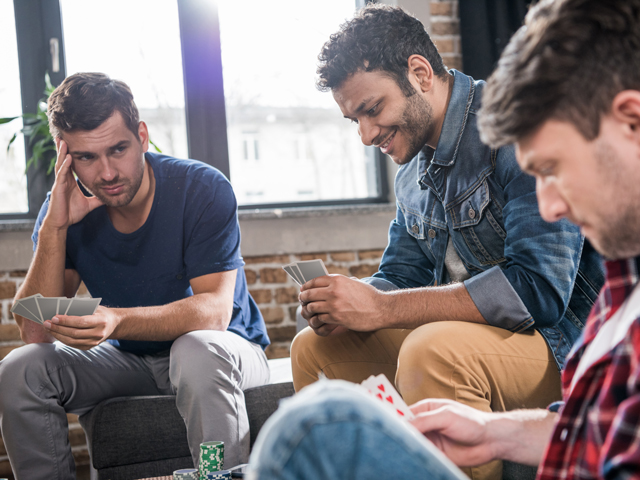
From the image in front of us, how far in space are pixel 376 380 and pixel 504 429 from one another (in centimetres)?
29

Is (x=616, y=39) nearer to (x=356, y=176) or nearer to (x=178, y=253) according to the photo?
(x=178, y=253)

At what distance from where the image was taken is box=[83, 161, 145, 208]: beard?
1.98 m

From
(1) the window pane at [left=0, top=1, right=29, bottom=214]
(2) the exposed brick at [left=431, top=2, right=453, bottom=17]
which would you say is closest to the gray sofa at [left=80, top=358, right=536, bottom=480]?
(1) the window pane at [left=0, top=1, right=29, bottom=214]

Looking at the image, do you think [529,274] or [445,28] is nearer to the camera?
[529,274]

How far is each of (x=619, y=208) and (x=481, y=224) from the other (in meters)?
0.92

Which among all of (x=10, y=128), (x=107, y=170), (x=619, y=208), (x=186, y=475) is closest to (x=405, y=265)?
(x=186, y=475)

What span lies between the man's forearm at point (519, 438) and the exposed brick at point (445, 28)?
2.62m

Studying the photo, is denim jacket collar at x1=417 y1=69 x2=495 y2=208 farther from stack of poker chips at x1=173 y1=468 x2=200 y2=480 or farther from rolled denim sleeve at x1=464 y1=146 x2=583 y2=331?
stack of poker chips at x1=173 y1=468 x2=200 y2=480

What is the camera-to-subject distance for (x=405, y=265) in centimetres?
187

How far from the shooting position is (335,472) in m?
0.56

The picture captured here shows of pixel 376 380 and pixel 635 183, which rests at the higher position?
pixel 635 183

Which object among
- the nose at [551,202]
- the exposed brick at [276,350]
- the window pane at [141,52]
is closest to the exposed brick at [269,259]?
the exposed brick at [276,350]

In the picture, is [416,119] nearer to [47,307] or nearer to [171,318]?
[171,318]

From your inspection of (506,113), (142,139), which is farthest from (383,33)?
(506,113)
